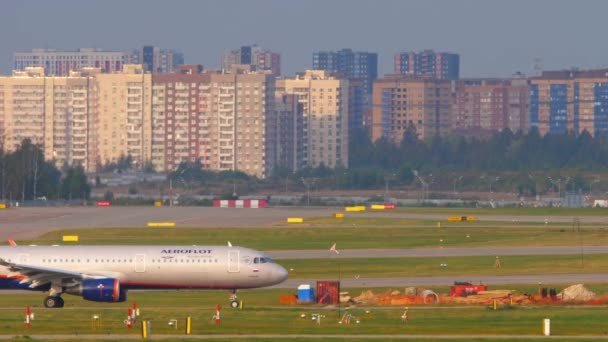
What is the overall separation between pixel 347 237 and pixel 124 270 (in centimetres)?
5686

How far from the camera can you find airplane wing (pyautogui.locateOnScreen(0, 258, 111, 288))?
67.1 metres

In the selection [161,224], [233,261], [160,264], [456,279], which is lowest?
[456,279]

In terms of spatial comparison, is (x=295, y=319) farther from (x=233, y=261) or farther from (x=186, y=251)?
(x=186, y=251)

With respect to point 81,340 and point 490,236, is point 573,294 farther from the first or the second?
point 490,236

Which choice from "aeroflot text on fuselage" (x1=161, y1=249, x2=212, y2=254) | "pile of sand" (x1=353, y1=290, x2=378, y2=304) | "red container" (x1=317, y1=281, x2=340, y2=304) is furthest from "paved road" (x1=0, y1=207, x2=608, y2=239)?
"red container" (x1=317, y1=281, x2=340, y2=304)

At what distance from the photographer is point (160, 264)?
6931cm

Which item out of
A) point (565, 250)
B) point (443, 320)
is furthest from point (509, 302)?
point (565, 250)

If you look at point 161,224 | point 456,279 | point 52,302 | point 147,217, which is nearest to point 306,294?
point 52,302

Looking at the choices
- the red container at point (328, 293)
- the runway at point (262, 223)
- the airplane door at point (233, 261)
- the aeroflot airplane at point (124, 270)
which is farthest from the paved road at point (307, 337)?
the runway at point (262, 223)

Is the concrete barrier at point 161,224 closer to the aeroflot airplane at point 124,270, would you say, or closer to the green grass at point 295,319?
the green grass at point 295,319

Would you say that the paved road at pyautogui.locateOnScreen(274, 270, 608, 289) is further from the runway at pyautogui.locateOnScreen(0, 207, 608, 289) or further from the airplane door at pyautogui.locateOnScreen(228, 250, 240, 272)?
the airplane door at pyautogui.locateOnScreen(228, 250, 240, 272)

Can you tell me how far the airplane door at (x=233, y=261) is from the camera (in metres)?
69.9

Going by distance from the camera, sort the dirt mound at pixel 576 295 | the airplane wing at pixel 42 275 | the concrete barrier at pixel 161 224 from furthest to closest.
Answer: the concrete barrier at pixel 161 224, the dirt mound at pixel 576 295, the airplane wing at pixel 42 275

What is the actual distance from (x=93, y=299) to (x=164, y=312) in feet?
16.4
